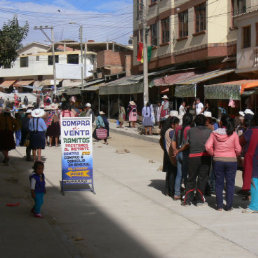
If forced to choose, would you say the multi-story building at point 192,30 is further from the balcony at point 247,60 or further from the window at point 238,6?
the balcony at point 247,60

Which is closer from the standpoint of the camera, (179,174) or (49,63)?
(179,174)

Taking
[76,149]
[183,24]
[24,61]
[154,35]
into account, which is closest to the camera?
[76,149]

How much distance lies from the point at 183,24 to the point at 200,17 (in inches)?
87.2

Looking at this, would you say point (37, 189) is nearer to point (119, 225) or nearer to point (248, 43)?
point (119, 225)

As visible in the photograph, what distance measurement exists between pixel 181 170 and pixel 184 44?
780 inches

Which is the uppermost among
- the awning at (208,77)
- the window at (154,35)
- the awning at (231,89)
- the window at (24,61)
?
the window at (24,61)

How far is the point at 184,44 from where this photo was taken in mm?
28125

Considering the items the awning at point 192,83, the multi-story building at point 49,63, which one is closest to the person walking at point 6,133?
the awning at point 192,83

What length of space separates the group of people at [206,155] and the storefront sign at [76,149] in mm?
1602

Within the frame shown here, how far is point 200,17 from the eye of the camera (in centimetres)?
2639

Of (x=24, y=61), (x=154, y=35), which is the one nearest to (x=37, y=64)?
(x=24, y=61)

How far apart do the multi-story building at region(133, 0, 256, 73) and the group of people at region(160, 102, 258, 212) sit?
594 inches

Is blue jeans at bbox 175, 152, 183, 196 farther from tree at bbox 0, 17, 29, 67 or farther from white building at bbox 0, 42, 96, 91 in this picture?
white building at bbox 0, 42, 96, 91

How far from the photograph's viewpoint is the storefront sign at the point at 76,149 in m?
10.0
